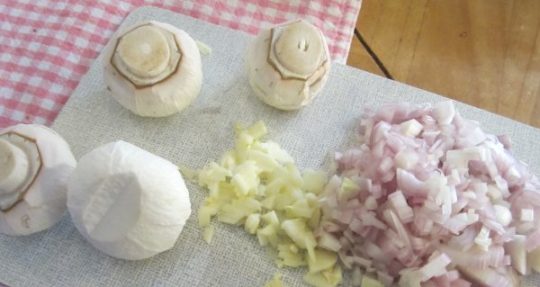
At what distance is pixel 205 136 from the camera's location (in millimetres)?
1009

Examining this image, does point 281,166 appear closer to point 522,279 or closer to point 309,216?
point 309,216

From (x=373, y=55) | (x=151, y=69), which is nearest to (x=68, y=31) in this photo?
(x=151, y=69)

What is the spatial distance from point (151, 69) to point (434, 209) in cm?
51

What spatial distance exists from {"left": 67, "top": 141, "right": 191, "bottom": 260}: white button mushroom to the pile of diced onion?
Answer: 260mm

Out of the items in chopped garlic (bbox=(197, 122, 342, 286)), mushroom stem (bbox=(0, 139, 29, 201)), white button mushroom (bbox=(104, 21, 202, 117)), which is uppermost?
white button mushroom (bbox=(104, 21, 202, 117))

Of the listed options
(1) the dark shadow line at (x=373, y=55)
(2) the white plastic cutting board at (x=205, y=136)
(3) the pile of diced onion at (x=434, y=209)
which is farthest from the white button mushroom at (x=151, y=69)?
(1) the dark shadow line at (x=373, y=55)

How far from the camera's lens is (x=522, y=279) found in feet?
2.92

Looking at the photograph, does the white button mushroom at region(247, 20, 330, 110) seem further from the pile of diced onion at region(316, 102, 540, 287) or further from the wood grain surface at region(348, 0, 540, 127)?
the wood grain surface at region(348, 0, 540, 127)

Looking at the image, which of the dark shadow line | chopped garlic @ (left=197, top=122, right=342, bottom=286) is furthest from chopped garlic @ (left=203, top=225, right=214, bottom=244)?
the dark shadow line

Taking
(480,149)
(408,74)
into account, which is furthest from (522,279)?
(408,74)

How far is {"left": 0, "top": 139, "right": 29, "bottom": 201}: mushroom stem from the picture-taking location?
0.82m

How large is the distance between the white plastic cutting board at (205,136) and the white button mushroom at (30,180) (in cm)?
6

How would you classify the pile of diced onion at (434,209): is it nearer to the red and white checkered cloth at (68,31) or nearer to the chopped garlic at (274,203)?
the chopped garlic at (274,203)

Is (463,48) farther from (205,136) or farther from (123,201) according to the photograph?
(123,201)
